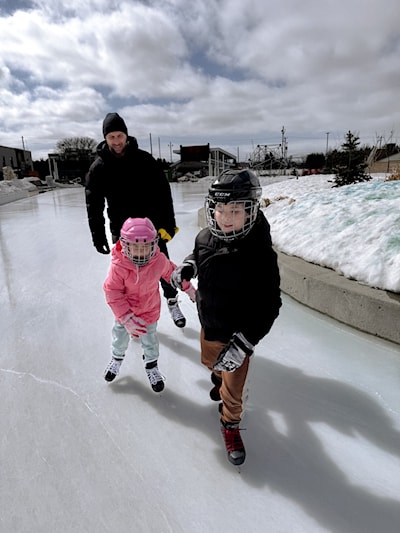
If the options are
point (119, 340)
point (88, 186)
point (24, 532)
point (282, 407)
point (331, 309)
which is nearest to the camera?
point (24, 532)

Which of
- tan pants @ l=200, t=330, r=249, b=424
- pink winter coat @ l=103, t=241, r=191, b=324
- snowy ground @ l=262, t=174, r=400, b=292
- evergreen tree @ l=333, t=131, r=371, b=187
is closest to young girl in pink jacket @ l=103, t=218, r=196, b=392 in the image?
pink winter coat @ l=103, t=241, r=191, b=324

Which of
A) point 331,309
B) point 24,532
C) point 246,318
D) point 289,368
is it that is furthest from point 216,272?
point 331,309

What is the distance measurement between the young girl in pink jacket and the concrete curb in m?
1.29

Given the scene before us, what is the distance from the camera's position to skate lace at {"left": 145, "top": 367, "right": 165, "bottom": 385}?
2.04 metres

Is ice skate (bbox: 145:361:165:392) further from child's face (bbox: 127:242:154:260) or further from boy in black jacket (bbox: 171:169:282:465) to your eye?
child's face (bbox: 127:242:154:260)

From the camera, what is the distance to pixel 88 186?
8.34 feet

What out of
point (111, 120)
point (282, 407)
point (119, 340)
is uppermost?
point (111, 120)

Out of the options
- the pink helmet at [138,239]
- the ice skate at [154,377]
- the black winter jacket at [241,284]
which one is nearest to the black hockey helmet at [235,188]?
the black winter jacket at [241,284]

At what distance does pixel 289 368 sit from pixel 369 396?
19.1 inches

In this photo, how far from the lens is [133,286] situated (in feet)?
6.54

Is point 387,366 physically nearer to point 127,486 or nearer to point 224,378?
point 224,378

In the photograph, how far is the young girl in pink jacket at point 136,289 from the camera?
1.90 meters

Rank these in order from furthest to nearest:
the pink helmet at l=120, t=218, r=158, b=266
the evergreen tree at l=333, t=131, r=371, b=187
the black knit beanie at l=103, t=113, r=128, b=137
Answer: the evergreen tree at l=333, t=131, r=371, b=187 < the black knit beanie at l=103, t=113, r=128, b=137 < the pink helmet at l=120, t=218, r=158, b=266

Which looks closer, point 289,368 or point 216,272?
point 216,272
